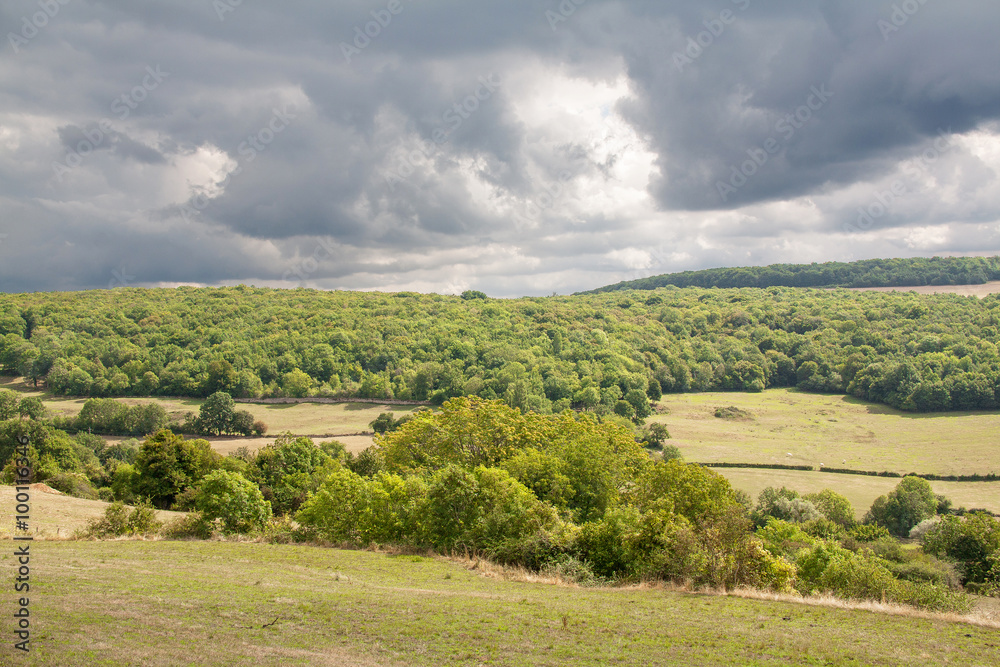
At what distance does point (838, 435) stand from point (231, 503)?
10709 cm

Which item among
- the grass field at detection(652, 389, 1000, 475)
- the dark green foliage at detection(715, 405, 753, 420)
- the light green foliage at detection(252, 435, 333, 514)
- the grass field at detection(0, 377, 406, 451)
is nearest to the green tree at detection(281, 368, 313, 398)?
the grass field at detection(0, 377, 406, 451)

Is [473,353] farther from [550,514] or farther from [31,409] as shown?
[550,514]

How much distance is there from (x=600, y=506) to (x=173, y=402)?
4456 inches

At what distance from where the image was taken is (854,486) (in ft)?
253

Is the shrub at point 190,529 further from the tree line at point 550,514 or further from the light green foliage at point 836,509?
the light green foliage at point 836,509

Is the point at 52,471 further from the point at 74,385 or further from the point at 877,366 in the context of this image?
the point at 877,366

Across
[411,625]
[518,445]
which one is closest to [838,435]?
[518,445]

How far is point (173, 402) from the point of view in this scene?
12125cm

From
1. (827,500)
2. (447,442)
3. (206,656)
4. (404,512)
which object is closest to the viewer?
(206,656)

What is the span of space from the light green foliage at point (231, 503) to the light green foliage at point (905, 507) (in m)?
65.7

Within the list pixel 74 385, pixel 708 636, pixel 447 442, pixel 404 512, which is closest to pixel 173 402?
pixel 74 385

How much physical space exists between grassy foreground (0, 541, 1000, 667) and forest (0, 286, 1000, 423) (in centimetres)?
10352

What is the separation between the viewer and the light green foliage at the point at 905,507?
63.4 meters

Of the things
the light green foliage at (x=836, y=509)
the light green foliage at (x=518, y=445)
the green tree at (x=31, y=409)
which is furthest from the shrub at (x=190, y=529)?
the green tree at (x=31, y=409)
